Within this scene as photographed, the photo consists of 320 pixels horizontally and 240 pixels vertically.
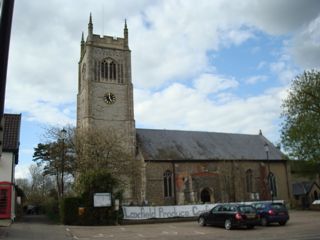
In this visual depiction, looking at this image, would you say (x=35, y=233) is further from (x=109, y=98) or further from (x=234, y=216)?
(x=109, y=98)

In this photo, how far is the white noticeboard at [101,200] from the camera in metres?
29.6

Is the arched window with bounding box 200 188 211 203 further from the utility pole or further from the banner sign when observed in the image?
the utility pole

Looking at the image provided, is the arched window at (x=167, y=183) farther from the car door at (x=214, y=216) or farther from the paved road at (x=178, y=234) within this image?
the paved road at (x=178, y=234)

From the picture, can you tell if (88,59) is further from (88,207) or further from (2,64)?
(2,64)

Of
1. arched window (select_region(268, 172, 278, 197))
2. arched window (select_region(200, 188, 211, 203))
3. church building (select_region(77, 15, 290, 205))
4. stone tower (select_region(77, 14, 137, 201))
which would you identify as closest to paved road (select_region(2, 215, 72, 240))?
church building (select_region(77, 15, 290, 205))

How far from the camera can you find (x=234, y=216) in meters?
23.6

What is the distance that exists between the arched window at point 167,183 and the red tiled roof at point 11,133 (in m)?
23.5

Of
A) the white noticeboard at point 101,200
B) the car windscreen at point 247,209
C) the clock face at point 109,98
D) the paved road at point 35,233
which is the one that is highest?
the clock face at point 109,98

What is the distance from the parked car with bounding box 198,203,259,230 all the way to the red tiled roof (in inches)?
568

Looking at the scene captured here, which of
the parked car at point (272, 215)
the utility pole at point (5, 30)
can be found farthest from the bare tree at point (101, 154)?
the utility pole at point (5, 30)

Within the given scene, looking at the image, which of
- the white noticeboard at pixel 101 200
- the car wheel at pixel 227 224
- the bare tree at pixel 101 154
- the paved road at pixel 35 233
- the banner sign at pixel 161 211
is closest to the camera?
the paved road at pixel 35 233

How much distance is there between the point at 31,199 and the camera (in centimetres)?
8106

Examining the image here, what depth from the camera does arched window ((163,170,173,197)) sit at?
5019 centimetres

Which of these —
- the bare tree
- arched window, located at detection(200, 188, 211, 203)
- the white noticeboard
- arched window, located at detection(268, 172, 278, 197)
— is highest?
the bare tree
